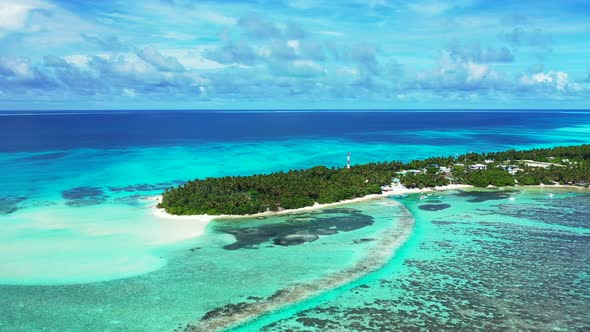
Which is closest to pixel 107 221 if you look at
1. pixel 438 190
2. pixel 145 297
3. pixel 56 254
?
pixel 56 254

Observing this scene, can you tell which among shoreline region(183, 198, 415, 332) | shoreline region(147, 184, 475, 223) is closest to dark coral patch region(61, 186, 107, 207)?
shoreline region(147, 184, 475, 223)

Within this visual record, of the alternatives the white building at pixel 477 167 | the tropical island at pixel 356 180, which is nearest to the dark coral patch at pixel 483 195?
the tropical island at pixel 356 180

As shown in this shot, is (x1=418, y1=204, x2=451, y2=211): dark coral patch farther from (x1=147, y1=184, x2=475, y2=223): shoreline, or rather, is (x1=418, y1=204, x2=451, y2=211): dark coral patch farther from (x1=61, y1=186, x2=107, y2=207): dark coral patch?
(x1=61, y1=186, x2=107, y2=207): dark coral patch

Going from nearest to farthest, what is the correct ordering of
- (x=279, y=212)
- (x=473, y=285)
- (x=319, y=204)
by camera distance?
(x=473, y=285) < (x=279, y=212) < (x=319, y=204)

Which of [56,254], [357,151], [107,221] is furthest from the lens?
[357,151]

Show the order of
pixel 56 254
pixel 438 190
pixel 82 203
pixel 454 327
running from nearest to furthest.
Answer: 1. pixel 454 327
2. pixel 56 254
3. pixel 82 203
4. pixel 438 190

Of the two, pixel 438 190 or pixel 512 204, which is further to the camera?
pixel 438 190

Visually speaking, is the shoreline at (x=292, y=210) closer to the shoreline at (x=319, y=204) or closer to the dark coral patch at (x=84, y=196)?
the shoreline at (x=319, y=204)

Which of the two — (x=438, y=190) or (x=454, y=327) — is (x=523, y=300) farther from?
(x=438, y=190)

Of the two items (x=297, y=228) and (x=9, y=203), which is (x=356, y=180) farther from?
(x=9, y=203)

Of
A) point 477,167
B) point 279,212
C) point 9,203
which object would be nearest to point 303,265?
point 279,212
